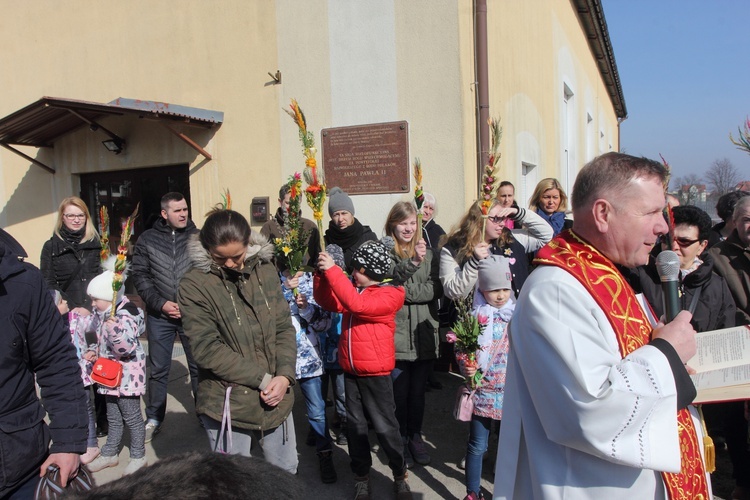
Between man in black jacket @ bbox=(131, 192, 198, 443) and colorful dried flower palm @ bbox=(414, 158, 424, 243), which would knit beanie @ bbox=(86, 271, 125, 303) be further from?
colorful dried flower palm @ bbox=(414, 158, 424, 243)

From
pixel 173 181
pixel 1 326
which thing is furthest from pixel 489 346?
pixel 173 181

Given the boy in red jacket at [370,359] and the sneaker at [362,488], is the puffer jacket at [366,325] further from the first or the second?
the sneaker at [362,488]

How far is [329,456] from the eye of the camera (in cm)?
388

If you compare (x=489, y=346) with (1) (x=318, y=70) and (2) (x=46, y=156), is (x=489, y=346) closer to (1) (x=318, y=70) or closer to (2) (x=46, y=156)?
(1) (x=318, y=70)

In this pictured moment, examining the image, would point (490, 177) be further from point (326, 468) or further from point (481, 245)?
point (326, 468)

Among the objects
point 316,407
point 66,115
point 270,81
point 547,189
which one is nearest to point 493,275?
point 316,407

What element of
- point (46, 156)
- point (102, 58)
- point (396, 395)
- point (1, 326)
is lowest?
point (396, 395)

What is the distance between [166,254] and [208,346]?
7.94 ft

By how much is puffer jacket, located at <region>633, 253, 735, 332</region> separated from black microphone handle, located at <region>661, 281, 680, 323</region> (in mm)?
1624

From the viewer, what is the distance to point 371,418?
341cm

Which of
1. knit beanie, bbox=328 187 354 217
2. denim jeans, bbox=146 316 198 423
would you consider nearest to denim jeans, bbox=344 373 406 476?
knit beanie, bbox=328 187 354 217

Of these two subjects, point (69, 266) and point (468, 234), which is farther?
point (69, 266)

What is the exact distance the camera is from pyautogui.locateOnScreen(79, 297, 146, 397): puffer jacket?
4.00 metres

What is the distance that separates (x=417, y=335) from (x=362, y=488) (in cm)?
113
